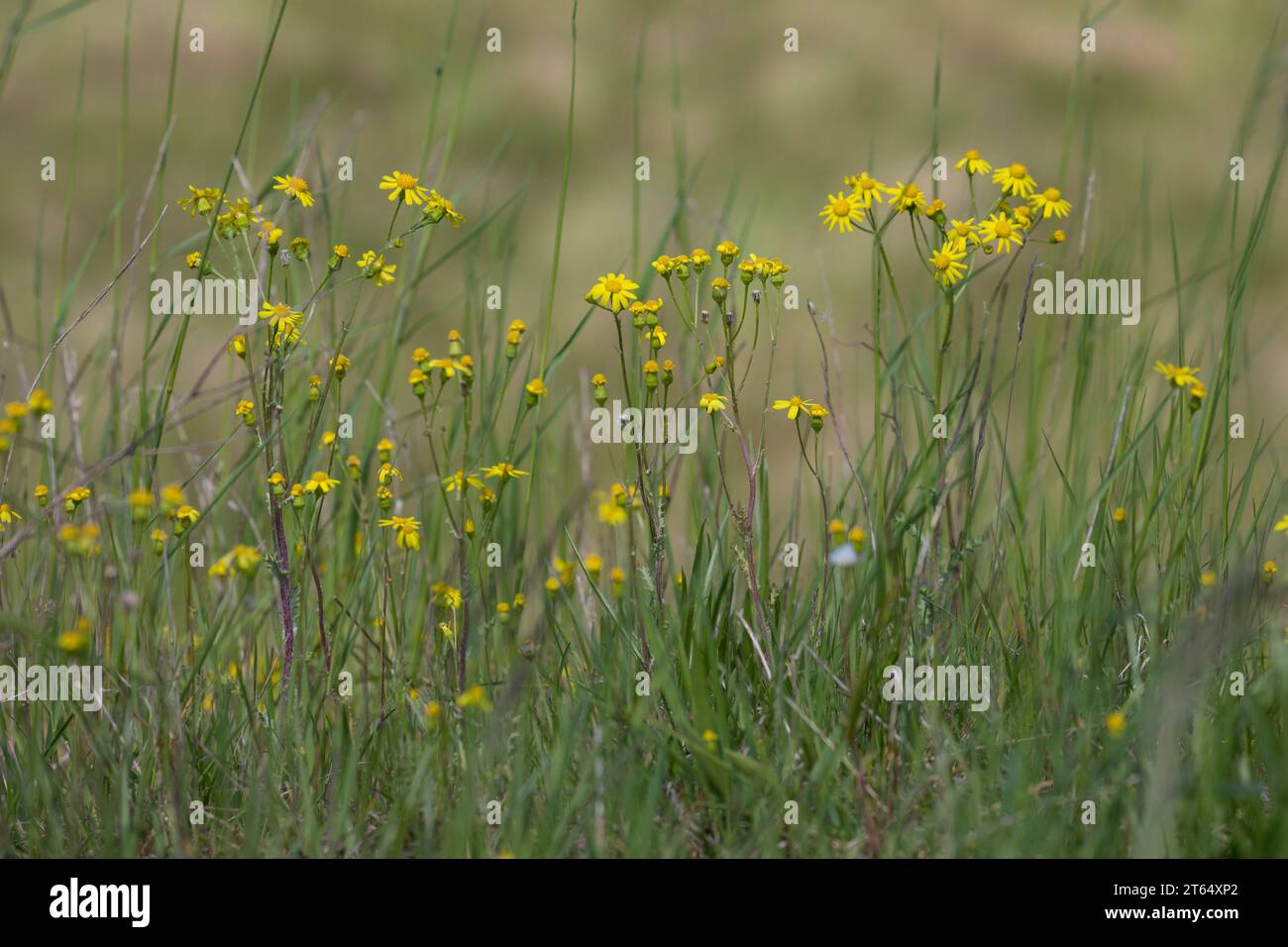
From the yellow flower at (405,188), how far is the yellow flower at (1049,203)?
0.83 metres

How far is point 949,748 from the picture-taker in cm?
145

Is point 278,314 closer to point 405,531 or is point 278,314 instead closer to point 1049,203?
point 405,531

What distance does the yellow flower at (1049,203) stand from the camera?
171cm

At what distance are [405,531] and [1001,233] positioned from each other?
35.4 inches

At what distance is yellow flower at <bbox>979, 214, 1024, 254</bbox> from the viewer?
5.61ft

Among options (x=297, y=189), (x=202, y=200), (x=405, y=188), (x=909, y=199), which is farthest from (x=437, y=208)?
(x=909, y=199)

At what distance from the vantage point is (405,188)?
69.7 inches

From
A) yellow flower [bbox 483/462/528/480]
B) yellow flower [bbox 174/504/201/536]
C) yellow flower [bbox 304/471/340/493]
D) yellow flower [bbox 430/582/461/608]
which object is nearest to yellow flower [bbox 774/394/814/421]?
yellow flower [bbox 483/462/528/480]

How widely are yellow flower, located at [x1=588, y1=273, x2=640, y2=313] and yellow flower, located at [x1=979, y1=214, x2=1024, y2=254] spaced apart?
0.48 m

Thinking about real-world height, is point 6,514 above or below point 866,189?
below

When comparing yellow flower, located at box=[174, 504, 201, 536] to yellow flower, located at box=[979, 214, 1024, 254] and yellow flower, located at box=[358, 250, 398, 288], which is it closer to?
yellow flower, located at box=[358, 250, 398, 288]

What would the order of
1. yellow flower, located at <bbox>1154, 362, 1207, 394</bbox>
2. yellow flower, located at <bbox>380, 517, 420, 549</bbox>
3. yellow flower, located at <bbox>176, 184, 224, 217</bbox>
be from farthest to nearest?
1. yellow flower, located at <bbox>176, 184, 224, 217</bbox>
2. yellow flower, located at <bbox>380, 517, 420, 549</bbox>
3. yellow flower, located at <bbox>1154, 362, 1207, 394</bbox>

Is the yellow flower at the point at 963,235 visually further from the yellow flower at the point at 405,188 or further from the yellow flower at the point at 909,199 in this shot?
the yellow flower at the point at 405,188
